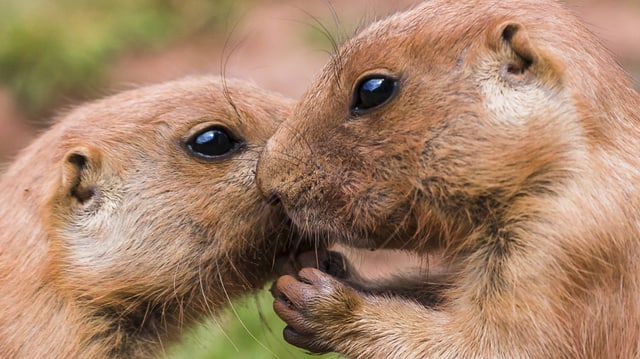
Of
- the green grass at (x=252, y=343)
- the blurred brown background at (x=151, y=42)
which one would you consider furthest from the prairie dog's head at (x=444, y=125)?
the blurred brown background at (x=151, y=42)

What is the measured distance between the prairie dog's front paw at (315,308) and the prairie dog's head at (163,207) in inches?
19.7

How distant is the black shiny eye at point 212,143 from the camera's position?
17.4 feet

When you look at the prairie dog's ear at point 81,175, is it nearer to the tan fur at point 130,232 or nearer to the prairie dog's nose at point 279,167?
the tan fur at point 130,232

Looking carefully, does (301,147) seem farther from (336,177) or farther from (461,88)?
(461,88)

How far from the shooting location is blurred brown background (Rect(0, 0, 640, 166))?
12508 mm

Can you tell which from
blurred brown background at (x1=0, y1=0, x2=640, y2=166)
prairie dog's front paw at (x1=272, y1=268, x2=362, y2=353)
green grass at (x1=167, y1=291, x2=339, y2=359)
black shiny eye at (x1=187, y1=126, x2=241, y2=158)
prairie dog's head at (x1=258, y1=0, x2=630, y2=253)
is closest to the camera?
prairie dog's head at (x1=258, y1=0, x2=630, y2=253)

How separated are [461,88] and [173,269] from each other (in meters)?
1.58

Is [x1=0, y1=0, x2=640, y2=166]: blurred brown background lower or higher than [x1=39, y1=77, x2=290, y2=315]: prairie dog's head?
higher

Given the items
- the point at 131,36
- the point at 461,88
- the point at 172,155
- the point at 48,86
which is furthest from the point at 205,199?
the point at 131,36

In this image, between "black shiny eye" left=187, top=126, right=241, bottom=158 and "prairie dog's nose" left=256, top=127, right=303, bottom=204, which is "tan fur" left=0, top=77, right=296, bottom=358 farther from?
"prairie dog's nose" left=256, top=127, right=303, bottom=204

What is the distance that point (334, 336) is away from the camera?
15.2 feet

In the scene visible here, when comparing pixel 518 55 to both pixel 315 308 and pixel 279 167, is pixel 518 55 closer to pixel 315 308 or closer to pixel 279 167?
pixel 279 167

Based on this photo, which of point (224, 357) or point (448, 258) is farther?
point (224, 357)

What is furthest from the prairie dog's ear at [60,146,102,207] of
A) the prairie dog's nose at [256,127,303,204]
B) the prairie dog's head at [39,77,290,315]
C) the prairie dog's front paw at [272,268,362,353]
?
the prairie dog's front paw at [272,268,362,353]
